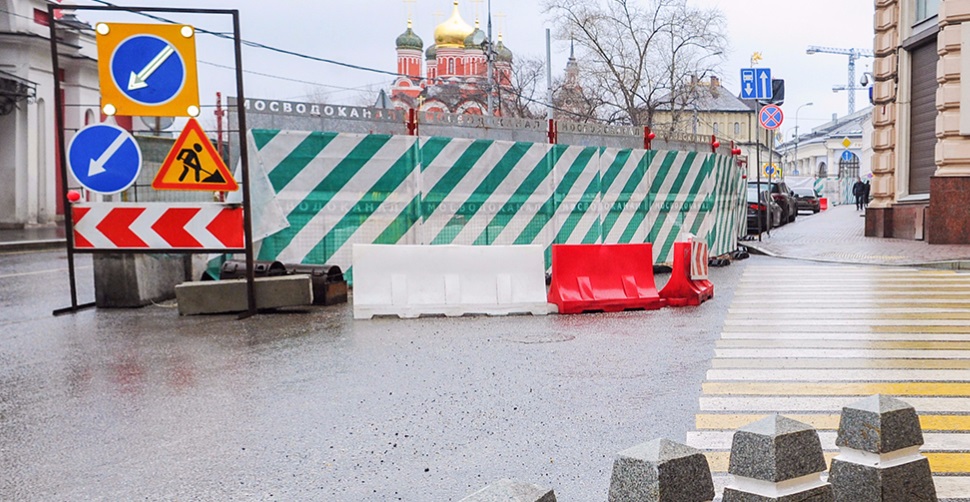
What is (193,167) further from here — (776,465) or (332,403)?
(776,465)

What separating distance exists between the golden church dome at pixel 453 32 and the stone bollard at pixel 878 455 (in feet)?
322

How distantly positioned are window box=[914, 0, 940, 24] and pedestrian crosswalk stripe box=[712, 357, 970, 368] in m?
17.3

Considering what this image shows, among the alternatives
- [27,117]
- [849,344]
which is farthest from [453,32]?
[849,344]

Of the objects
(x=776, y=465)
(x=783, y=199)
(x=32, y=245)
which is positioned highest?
(x=783, y=199)

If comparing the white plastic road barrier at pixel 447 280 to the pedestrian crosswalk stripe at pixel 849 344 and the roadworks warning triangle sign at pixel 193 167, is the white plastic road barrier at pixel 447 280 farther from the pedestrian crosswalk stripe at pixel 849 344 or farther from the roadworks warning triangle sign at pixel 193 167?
the pedestrian crosswalk stripe at pixel 849 344

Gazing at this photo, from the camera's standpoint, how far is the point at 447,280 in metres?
11.2

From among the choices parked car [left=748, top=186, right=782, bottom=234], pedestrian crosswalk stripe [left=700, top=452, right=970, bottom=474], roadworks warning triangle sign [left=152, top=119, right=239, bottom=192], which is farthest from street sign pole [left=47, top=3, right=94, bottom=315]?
parked car [left=748, top=186, right=782, bottom=234]

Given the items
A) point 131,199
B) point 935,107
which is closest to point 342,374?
point 131,199

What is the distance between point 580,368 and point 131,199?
7.97m

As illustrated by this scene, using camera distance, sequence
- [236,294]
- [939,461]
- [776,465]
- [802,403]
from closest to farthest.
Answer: [776,465], [939,461], [802,403], [236,294]

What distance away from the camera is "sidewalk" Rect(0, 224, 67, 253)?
2409 cm

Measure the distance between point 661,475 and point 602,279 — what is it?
8.67 meters

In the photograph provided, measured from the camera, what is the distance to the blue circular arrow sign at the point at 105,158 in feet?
35.3

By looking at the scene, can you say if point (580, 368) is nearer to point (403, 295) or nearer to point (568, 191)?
point (403, 295)
